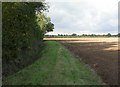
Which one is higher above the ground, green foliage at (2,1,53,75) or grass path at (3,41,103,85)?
green foliage at (2,1,53,75)

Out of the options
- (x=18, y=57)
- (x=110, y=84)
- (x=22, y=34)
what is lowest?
(x=110, y=84)

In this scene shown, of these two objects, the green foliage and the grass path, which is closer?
the grass path

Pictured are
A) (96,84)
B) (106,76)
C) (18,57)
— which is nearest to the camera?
(96,84)

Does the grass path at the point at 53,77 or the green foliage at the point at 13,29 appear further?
the green foliage at the point at 13,29

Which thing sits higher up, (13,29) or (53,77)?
(13,29)

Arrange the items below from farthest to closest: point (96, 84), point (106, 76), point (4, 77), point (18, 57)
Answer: point (18, 57) < point (106, 76) < point (4, 77) < point (96, 84)

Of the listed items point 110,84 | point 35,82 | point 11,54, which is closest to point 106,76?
point 110,84

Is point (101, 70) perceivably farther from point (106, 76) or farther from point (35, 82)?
point (35, 82)

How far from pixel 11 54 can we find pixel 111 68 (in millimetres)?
6083

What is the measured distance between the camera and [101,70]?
17.1 meters

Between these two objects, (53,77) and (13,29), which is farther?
(13,29)

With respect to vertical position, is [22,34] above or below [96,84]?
above

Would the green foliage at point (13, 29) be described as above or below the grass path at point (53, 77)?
above

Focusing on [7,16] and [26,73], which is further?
[26,73]
